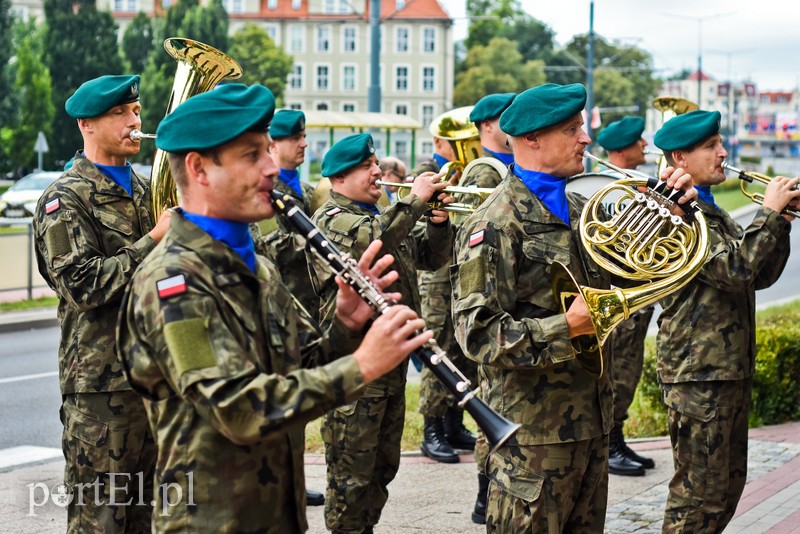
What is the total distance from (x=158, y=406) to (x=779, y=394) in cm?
666

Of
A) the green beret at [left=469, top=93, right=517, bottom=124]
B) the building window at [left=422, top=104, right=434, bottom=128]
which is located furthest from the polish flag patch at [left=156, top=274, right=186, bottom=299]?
the building window at [left=422, top=104, right=434, bottom=128]

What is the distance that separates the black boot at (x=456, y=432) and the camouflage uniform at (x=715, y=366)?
2.87 meters

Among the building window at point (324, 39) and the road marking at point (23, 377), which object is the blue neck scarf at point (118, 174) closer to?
the road marking at point (23, 377)

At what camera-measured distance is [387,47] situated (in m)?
94.2

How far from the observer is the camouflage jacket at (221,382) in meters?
2.96

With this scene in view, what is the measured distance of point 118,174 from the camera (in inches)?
198

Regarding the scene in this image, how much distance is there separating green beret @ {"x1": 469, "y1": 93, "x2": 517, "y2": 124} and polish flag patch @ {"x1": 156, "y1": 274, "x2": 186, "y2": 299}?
4.53 m

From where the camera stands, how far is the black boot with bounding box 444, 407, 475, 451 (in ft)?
26.8

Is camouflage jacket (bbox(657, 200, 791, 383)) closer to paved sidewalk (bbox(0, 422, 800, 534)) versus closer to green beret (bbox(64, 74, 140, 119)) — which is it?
paved sidewalk (bbox(0, 422, 800, 534))

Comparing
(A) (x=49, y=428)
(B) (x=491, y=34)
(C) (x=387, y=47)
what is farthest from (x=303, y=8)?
(A) (x=49, y=428)

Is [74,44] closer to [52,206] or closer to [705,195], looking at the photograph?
[52,206]

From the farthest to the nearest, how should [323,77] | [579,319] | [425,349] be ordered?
[323,77]
[579,319]
[425,349]

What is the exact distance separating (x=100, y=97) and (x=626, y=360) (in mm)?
4142

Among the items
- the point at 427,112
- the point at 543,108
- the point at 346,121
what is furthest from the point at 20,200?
the point at 427,112
